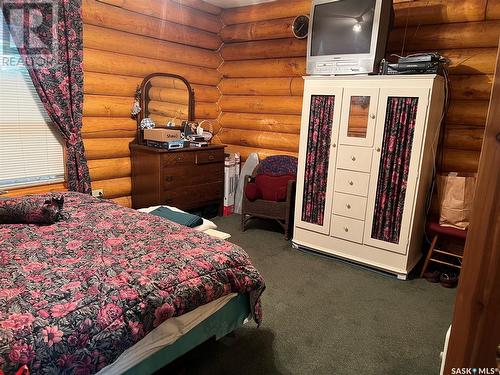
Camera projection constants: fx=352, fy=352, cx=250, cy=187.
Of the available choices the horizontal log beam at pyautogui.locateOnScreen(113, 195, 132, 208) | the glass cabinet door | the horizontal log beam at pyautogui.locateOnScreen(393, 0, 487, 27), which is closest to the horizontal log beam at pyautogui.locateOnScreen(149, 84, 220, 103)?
the horizontal log beam at pyautogui.locateOnScreen(113, 195, 132, 208)

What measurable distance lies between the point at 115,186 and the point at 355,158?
244 cm

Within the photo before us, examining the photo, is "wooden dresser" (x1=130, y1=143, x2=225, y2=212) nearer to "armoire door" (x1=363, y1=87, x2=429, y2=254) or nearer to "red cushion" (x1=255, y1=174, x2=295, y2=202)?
"red cushion" (x1=255, y1=174, x2=295, y2=202)

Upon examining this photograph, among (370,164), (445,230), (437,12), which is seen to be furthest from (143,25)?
(445,230)

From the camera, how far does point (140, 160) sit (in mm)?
3684

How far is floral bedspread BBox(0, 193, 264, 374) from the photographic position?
44.9 inches

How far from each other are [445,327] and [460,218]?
3.26ft

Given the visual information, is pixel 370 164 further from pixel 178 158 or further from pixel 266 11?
pixel 266 11

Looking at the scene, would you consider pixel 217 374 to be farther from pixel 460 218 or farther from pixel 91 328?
pixel 460 218

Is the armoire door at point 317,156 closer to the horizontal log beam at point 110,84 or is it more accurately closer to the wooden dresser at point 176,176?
the wooden dresser at point 176,176

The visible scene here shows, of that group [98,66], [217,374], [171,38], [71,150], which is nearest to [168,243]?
[217,374]

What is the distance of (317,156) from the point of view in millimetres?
3285

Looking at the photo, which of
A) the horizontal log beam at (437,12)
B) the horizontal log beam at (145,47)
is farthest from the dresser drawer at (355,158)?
the horizontal log beam at (145,47)

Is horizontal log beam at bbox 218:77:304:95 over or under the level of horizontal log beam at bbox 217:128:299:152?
over

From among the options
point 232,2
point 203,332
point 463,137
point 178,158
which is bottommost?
point 203,332
